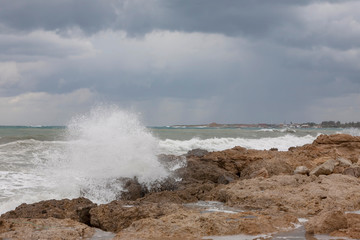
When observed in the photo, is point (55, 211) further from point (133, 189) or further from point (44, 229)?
point (133, 189)

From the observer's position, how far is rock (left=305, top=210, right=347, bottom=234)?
4539 millimetres

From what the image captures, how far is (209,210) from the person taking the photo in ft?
19.9

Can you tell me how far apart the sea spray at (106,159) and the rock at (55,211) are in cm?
175

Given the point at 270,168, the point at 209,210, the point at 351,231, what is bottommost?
the point at 209,210

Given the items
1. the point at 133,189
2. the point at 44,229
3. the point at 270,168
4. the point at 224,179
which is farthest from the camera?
the point at 270,168

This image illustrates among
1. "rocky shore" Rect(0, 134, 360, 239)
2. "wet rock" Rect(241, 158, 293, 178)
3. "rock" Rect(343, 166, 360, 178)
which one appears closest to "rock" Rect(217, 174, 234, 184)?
"rocky shore" Rect(0, 134, 360, 239)

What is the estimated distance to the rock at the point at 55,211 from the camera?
5496mm

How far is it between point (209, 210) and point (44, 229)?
2.43 m

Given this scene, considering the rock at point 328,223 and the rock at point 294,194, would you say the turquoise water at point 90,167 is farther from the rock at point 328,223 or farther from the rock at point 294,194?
the rock at point 328,223

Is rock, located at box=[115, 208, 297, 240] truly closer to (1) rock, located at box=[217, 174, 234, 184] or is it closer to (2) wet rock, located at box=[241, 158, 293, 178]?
(1) rock, located at box=[217, 174, 234, 184]

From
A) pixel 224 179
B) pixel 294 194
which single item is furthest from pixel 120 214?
pixel 224 179

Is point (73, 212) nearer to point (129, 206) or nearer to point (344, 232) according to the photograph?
point (129, 206)

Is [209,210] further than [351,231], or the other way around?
[209,210]

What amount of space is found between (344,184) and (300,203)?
151 cm
